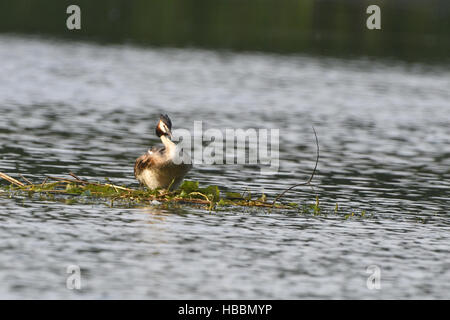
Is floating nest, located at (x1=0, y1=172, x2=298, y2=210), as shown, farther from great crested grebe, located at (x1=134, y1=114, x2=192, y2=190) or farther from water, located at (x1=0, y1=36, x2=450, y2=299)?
water, located at (x1=0, y1=36, x2=450, y2=299)

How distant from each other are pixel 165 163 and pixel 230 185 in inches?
154

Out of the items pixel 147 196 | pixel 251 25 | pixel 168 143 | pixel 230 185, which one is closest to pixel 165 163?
pixel 168 143

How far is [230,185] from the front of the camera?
23594 millimetres

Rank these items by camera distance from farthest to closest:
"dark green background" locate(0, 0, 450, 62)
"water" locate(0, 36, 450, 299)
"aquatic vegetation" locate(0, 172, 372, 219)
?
"dark green background" locate(0, 0, 450, 62) → "aquatic vegetation" locate(0, 172, 372, 219) → "water" locate(0, 36, 450, 299)

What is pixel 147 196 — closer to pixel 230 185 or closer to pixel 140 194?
pixel 140 194

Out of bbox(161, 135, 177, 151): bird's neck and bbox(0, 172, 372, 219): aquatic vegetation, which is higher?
bbox(161, 135, 177, 151): bird's neck

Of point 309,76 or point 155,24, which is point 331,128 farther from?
point 155,24

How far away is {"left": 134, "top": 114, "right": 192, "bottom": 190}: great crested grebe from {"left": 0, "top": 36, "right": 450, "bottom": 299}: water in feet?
2.24

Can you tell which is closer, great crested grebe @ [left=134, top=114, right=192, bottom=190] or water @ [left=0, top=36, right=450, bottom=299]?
water @ [left=0, top=36, right=450, bottom=299]

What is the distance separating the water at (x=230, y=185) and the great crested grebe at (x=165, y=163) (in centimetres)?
68

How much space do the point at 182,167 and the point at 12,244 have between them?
4557 mm

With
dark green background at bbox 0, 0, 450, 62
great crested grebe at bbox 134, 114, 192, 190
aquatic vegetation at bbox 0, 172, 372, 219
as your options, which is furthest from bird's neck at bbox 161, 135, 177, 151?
dark green background at bbox 0, 0, 450, 62

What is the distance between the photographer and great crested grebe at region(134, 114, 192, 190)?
19.9m
